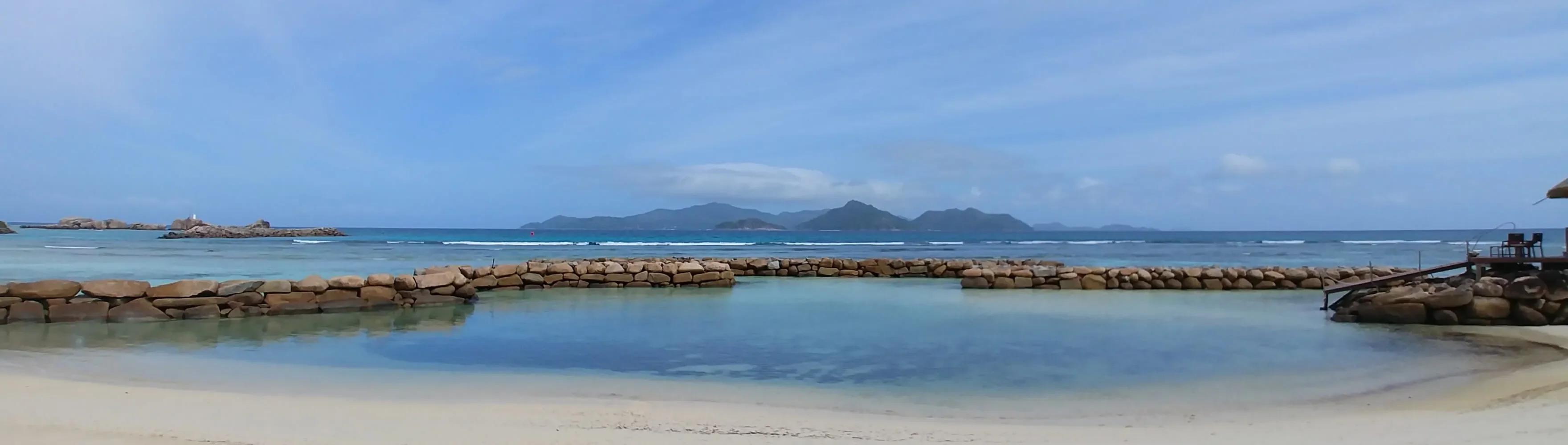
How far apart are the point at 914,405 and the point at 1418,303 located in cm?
821

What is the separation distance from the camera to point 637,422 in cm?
480

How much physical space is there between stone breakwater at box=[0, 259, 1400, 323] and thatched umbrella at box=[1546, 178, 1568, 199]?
4.25 meters

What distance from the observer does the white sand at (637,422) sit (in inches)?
169

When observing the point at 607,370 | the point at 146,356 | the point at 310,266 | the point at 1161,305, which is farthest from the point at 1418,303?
the point at 310,266

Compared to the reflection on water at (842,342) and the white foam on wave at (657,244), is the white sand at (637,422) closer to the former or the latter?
the reflection on water at (842,342)

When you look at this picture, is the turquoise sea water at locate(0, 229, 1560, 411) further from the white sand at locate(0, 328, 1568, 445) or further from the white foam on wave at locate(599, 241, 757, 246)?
the white foam on wave at locate(599, 241, 757, 246)

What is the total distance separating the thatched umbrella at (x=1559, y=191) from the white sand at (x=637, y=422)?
19.8 feet

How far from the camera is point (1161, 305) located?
12.7 meters

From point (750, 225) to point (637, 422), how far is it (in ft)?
438

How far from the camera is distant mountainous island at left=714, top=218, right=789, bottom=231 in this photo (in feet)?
440

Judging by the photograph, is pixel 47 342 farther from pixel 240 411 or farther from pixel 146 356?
pixel 240 411

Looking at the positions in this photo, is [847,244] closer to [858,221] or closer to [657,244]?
[657,244]

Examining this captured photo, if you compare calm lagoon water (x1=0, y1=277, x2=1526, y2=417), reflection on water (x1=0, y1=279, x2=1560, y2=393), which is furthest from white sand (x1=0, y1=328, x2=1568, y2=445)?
reflection on water (x1=0, y1=279, x2=1560, y2=393)

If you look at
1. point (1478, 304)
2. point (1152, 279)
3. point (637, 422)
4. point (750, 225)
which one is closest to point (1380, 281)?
point (1478, 304)
